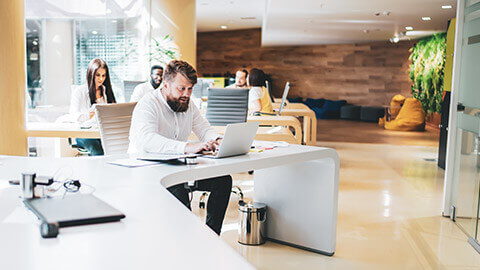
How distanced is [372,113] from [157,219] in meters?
15.4

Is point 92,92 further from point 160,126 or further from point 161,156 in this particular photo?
point 161,156

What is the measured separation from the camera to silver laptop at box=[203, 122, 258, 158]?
293 centimetres

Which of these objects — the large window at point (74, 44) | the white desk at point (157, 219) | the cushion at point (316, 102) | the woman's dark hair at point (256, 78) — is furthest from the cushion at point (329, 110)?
the white desk at point (157, 219)

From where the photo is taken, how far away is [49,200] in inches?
71.7

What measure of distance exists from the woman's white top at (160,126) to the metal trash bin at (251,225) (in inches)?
26.3

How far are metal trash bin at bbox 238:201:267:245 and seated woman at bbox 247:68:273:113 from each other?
3643 millimetres

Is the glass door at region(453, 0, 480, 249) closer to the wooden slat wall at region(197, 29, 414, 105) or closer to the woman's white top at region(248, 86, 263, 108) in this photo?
the woman's white top at region(248, 86, 263, 108)

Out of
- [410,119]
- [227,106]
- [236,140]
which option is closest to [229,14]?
[410,119]

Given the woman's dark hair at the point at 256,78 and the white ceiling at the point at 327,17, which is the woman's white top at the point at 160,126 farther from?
the white ceiling at the point at 327,17

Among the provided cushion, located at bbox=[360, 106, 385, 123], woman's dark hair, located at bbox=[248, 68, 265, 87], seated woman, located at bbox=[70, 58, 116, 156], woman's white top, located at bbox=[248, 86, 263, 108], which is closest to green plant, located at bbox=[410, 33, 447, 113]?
cushion, located at bbox=[360, 106, 385, 123]

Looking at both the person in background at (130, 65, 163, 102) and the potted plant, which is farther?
the potted plant

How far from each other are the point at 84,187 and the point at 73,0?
7214 mm

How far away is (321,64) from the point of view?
19516 mm

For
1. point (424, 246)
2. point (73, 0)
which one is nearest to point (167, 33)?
point (73, 0)
